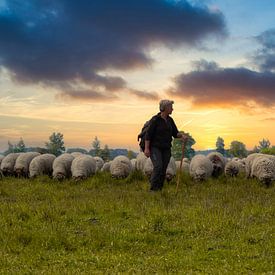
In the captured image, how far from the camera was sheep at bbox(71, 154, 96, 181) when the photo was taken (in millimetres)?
24234

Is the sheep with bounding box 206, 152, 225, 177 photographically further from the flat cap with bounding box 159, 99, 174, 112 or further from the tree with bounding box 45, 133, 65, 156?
the tree with bounding box 45, 133, 65, 156

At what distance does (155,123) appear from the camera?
1831 centimetres

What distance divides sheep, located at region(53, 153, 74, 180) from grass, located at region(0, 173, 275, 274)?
24.9 feet

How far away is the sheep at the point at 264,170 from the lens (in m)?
21.7

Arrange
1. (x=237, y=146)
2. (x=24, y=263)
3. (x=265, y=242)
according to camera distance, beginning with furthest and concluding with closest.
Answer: (x=237, y=146) < (x=265, y=242) < (x=24, y=263)

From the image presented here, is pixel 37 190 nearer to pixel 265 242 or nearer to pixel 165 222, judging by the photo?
pixel 165 222

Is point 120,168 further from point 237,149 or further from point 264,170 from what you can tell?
point 237,149

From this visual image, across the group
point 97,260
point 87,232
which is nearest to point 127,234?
point 87,232

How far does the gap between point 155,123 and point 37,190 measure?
18.9 ft

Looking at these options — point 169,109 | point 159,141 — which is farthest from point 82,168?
point 169,109

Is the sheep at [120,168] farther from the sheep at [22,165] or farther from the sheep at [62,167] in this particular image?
the sheep at [22,165]

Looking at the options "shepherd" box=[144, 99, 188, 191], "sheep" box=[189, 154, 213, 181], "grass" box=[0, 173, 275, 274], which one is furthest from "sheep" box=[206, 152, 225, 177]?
"grass" box=[0, 173, 275, 274]

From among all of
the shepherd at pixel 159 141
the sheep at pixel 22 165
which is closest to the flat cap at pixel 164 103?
the shepherd at pixel 159 141

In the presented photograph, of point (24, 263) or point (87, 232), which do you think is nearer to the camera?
point (24, 263)
